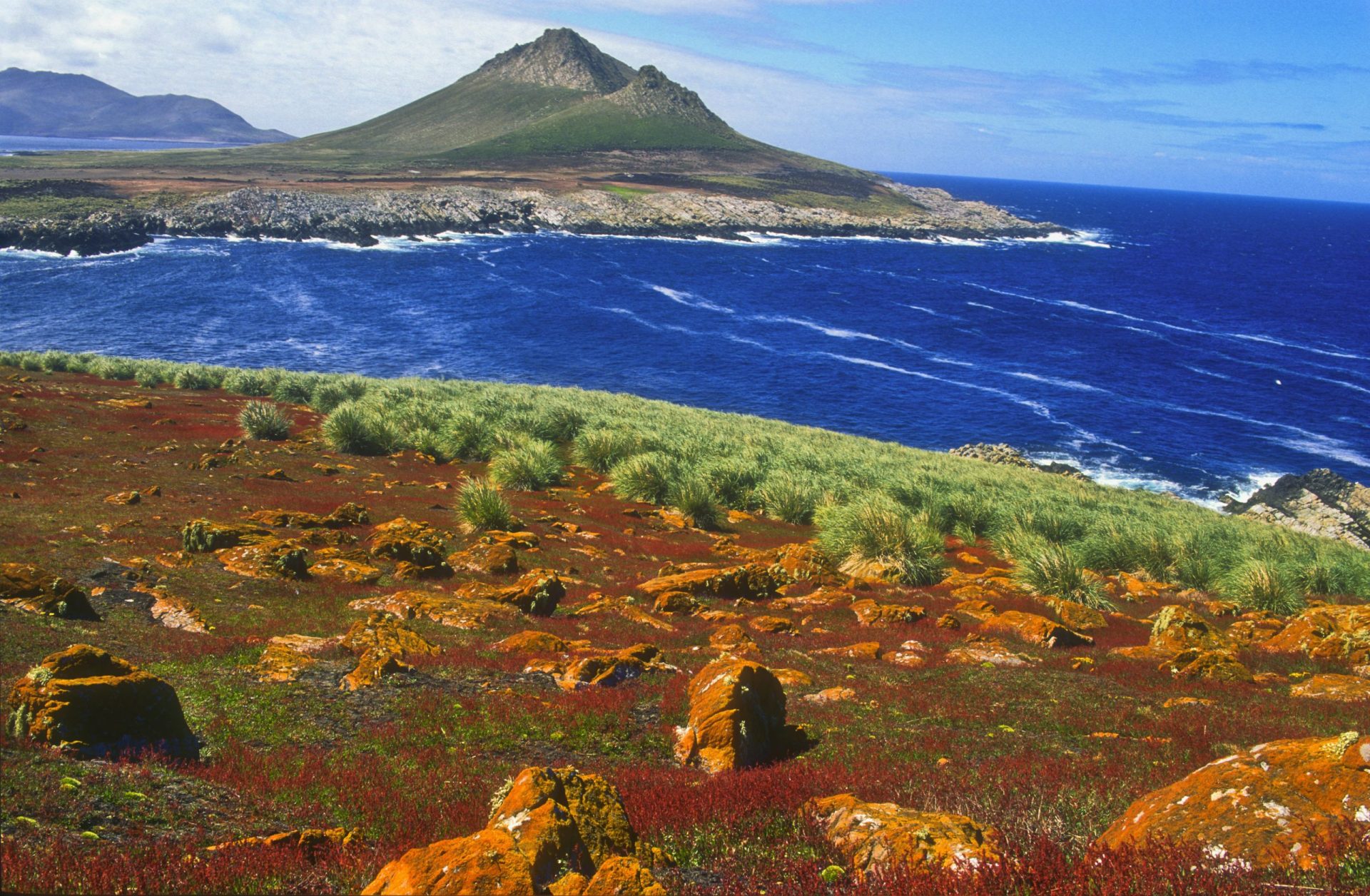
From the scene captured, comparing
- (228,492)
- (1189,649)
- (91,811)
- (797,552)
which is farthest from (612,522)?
(91,811)

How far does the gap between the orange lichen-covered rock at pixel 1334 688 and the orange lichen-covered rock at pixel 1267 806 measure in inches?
220

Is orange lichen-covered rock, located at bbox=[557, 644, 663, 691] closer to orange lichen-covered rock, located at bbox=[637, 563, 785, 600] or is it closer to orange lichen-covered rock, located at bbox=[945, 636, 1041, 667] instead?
orange lichen-covered rock, located at bbox=[637, 563, 785, 600]

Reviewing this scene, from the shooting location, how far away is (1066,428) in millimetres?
51906

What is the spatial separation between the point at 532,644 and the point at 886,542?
9148 millimetres

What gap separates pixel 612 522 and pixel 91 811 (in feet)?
46.2

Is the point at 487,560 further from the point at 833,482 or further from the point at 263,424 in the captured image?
the point at 263,424

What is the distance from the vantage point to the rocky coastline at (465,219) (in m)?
96.2

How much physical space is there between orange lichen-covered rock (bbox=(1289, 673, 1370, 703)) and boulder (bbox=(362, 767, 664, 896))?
9.34 meters

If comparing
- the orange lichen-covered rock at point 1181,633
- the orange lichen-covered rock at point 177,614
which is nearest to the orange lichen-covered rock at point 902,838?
the orange lichen-covered rock at point 177,614

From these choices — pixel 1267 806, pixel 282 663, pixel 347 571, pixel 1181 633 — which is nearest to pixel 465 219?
pixel 347 571

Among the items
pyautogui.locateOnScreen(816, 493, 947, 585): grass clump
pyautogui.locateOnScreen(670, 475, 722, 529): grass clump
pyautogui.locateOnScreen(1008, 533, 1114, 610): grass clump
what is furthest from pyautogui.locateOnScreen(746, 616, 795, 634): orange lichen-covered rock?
pyautogui.locateOnScreen(670, 475, 722, 529): grass clump

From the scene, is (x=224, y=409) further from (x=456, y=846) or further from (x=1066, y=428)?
(x=1066, y=428)

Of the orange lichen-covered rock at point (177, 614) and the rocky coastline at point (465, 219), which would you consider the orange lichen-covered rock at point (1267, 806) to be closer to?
the orange lichen-covered rock at point (177, 614)

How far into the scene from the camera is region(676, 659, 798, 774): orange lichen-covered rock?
720cm
